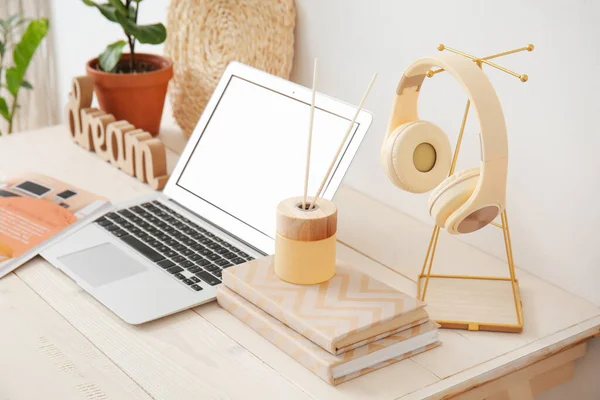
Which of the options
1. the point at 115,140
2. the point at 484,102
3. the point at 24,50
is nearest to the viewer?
Result: the point at 484,102

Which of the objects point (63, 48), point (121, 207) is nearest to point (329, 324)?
point (121, 207)

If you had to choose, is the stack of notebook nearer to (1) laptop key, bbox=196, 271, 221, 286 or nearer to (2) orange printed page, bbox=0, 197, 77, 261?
(1) laptop key, bbox=196, 271, 221, 286

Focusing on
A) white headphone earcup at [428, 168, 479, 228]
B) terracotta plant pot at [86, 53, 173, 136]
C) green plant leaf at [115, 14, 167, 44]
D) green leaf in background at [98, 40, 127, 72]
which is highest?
green plant leaf at [115, 14, 167, 44]

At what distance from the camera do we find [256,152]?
1.16 metres

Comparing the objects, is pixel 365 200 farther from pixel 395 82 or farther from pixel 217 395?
pixel 217 395

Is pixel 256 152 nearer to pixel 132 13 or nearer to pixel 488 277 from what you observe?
pixel 488 277

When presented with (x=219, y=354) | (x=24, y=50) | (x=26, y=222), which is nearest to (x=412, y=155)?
(x=219, y=354)

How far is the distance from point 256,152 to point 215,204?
10 centimetres

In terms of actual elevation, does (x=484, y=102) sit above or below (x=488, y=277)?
above

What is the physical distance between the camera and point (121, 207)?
121 cm

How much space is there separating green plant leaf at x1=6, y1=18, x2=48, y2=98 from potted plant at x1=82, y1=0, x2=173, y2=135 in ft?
2.37

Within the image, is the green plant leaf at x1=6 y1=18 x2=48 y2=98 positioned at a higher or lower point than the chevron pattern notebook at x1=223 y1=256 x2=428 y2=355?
lower

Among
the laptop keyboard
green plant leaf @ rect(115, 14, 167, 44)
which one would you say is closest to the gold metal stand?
the laptop keyboard

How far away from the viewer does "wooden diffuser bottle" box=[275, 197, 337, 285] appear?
0.88m
